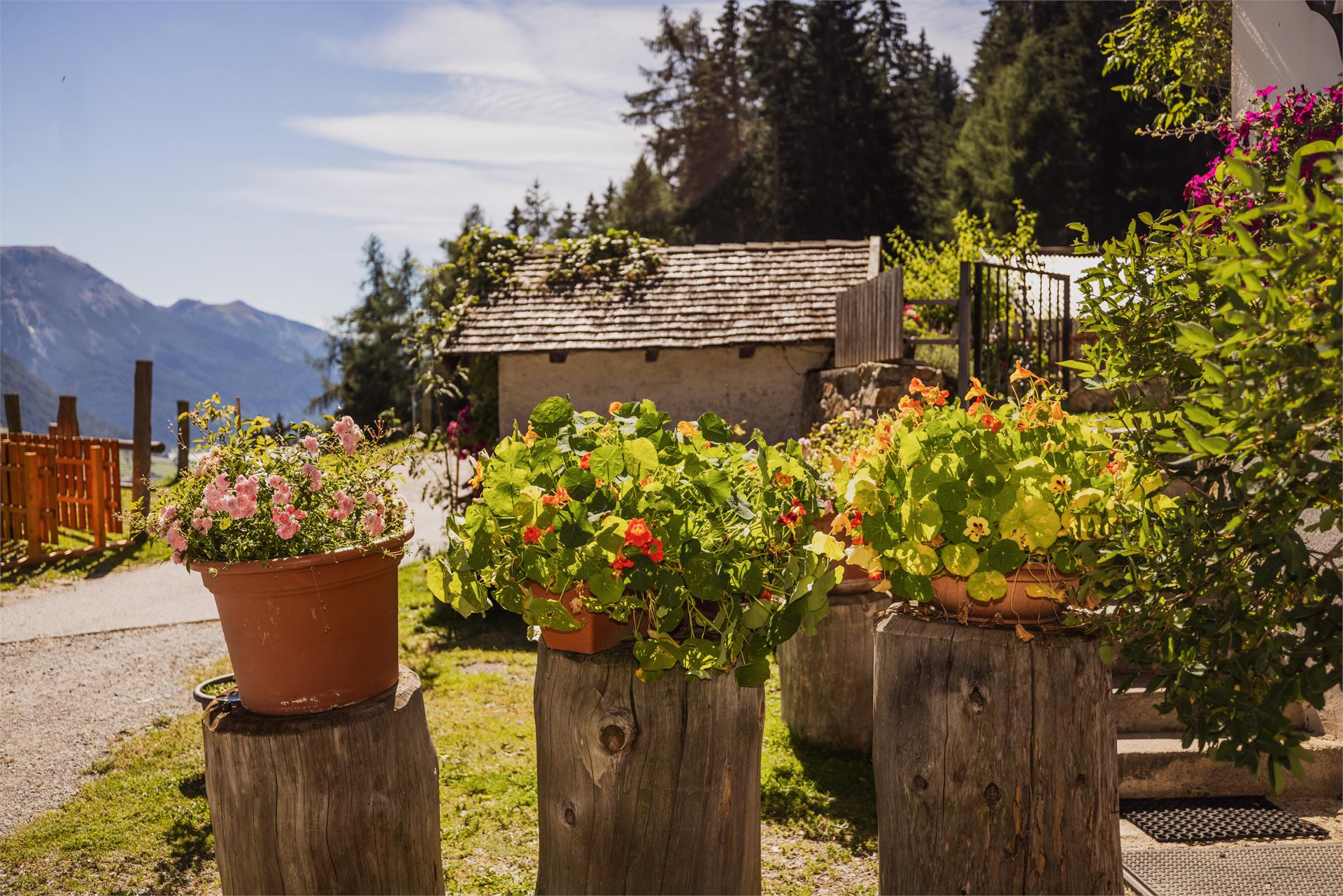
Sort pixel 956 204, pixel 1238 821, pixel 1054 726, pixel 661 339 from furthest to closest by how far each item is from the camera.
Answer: pixel 956 204
pixel 661 339
pixel 1238 821
pixel 1054 726

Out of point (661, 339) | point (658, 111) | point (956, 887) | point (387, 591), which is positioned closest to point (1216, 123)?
point (956, 887)

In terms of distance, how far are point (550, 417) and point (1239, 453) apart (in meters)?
1.51

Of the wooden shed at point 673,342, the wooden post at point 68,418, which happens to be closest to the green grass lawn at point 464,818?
the wooden shed at point 673,342

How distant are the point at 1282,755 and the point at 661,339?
401 inches

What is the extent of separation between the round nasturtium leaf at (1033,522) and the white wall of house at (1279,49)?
13.0ft

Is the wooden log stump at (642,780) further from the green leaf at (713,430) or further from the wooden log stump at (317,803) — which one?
the green leaf at (713,430)

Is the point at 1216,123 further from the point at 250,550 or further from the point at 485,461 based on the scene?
the point at 250,550

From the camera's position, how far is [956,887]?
2.33 m

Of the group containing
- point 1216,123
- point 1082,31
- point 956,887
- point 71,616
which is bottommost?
point 71,616

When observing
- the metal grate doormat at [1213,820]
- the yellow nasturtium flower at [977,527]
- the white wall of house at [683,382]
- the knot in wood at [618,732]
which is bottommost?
the metal grate doormat at [1213,820]

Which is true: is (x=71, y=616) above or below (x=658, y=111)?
below

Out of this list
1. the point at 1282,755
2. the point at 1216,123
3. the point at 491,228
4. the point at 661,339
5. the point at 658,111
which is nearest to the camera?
the point at 1282,755

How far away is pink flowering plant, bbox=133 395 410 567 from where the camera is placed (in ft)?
8.00

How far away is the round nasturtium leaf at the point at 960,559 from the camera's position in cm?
232
